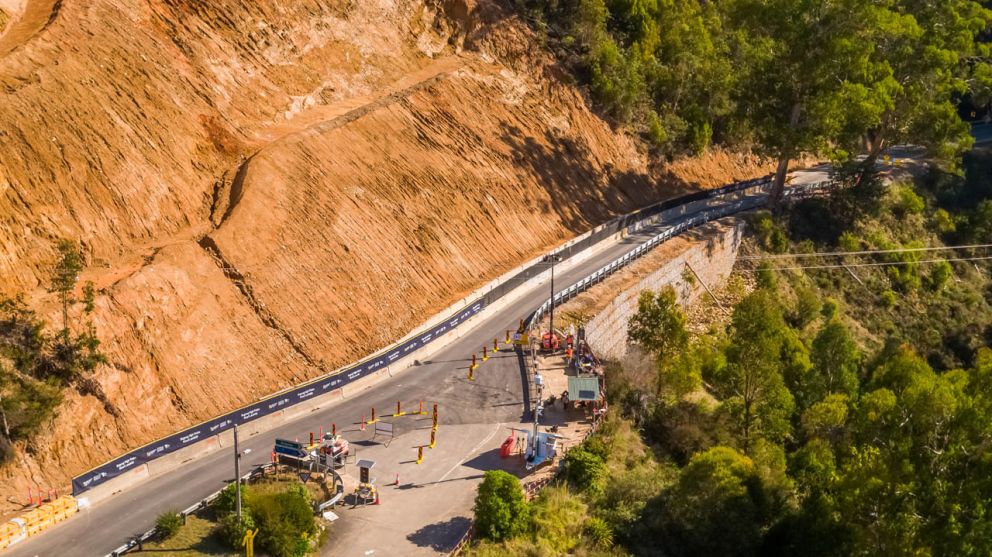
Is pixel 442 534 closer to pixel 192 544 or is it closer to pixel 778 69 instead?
pixel 192 544

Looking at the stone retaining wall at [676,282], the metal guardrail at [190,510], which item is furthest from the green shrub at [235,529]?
the stone retaining wall at [676,282]

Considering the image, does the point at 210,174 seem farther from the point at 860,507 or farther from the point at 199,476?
the point at 860,507

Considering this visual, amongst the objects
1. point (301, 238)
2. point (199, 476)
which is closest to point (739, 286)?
point (301, 238)

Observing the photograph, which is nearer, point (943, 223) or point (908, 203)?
point (908, 203)

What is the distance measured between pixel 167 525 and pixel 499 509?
10.1 meters

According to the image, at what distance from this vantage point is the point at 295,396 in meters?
36.8

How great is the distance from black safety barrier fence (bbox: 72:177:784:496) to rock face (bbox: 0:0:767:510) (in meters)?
1.50

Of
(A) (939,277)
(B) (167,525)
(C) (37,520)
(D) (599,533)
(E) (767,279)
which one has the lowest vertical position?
(D) (599,533)

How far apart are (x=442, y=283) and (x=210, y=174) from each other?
1267 centimetres

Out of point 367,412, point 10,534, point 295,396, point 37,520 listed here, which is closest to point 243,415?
point 295,396

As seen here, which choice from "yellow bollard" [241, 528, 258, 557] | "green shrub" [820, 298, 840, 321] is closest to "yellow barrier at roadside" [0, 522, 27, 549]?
"yellow bollard" [241, 528, 258, 557]

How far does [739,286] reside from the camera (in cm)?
5944

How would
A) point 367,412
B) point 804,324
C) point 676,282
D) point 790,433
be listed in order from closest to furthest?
point 367,412 < point 790,433 < point 676,282 < point 804,324

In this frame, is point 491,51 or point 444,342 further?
point 491,51
